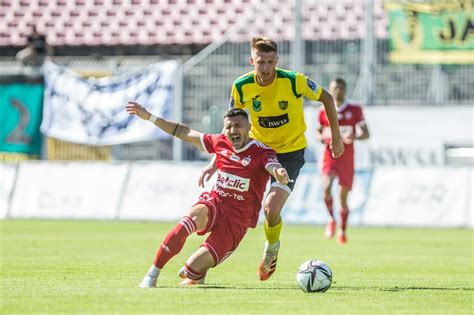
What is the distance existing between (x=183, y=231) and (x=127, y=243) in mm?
7513

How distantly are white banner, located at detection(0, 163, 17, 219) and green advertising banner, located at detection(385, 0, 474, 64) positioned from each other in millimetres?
8859

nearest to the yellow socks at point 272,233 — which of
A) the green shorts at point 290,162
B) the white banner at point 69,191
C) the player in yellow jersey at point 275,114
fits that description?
the player in yellow jersey at point 275,114

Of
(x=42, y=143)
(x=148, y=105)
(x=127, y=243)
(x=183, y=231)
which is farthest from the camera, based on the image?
(x=42, y=143)

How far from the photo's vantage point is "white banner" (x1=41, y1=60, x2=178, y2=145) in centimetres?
2656

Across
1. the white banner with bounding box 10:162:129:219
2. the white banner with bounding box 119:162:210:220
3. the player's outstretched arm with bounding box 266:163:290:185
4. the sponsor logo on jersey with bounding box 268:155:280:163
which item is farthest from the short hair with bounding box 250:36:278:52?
the white banner with bounding box 10:162:129:219

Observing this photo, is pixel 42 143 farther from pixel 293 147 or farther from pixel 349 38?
pixel 293 147

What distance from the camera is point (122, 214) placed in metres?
24.5

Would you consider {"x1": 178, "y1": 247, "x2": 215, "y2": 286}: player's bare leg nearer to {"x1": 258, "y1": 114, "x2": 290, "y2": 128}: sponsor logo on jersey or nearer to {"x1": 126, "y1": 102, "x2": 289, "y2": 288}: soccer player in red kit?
{"x1": 126, "y1": 102, "x2": 289, "y2": 288}: soccer player in red kit

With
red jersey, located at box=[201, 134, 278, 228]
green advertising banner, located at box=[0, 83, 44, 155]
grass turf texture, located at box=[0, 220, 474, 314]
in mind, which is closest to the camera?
grass turf texture, located at box=[0, 220, 474, 314]

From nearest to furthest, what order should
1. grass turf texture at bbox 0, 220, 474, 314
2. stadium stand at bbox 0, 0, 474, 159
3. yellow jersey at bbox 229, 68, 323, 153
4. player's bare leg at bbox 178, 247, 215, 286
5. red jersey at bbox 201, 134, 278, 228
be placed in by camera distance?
grass turf texture at bbox 0, 220, 474, 314
player's bare leg at bbox 178, 247, 215, 286
red jersey at bbox 201, 134, 278, 228
yellow jersey at bbox 229, 68, 323, 153
stadium stand at bbox 0, 0, 474, 159

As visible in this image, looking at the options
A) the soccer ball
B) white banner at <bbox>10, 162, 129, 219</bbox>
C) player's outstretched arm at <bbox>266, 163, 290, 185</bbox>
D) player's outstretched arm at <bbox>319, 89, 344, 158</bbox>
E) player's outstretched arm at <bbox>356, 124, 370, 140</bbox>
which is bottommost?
white banner at <bbox>10, 162, 129, 219</bbox>

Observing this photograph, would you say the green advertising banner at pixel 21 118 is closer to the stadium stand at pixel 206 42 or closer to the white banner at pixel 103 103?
A: the white banner at pixel 103 103

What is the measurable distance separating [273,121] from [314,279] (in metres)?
2.03

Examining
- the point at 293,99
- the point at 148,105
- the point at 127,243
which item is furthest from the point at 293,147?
the point at 148,105
